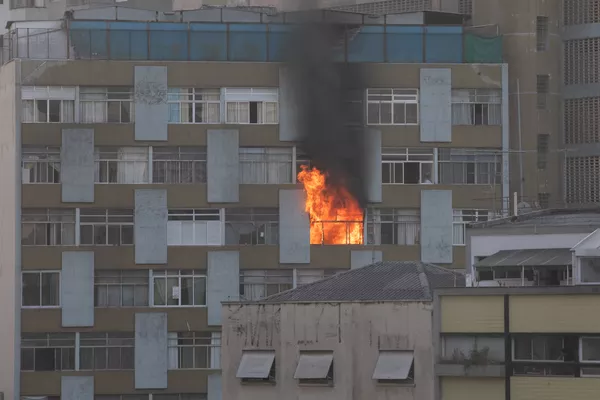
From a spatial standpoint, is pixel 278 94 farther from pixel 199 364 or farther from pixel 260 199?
pixel 199 364

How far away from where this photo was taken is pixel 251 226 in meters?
107

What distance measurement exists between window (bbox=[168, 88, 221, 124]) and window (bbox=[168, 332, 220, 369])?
11601 mm

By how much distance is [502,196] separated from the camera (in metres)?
109

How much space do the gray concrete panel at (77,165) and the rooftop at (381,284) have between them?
2457cm

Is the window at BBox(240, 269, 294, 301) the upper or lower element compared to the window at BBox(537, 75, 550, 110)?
lower

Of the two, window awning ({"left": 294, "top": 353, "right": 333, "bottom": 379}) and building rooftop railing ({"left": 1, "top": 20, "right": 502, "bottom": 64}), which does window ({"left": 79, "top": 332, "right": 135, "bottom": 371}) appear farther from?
window awning ({"left": 294, "top": 353, "right": 333, "bottom": 379})

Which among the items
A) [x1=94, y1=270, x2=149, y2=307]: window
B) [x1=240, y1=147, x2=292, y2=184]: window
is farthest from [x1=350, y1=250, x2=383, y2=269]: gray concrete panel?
[x1=94, y1=270, x2=149, y2=307]: window

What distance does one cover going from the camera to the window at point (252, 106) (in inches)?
4250

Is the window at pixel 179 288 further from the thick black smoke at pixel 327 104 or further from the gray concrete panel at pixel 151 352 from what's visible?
the thick black smoke at pixel 327 104

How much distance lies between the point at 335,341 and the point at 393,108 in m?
30.6

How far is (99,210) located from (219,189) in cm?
653

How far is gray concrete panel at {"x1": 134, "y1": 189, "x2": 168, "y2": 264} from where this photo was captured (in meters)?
106

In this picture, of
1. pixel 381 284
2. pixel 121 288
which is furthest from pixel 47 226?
pixel 381 284

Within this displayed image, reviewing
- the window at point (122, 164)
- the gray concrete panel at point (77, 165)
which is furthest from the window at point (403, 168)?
the gray concrete panel at point (77, 165)
